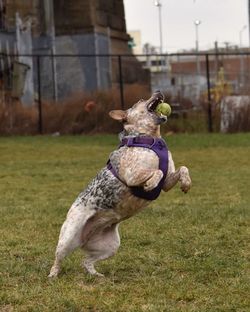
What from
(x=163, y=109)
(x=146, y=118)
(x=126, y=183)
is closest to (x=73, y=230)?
(x=126, y=183)

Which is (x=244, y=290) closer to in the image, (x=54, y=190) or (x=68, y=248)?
(x=68, y=248)

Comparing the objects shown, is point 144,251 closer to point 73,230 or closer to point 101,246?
point 101,246

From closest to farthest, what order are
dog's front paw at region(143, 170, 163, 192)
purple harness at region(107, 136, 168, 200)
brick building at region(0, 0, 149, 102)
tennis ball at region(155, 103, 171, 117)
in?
dog's front paw at region(143, 170, 163, 192), purple harness at region(107, 136, 168, 200), tennis ball at region(155, 103, 171, 117), brick building at region(0, 0, 149, 102)

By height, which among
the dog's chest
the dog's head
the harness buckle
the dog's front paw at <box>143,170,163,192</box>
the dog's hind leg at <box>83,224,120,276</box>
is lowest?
the dog's hind leg at <box>83,224,120,276</box>

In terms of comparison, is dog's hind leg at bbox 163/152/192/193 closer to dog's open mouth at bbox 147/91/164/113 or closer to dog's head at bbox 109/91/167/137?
dog's head at bbox 109/91/167/137

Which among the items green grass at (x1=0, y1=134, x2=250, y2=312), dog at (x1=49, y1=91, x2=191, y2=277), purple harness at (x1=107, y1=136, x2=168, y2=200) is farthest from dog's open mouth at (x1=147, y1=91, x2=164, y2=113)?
green grass at (x1=0, y1=134, x2=250, y2=312)

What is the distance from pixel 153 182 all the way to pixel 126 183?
0.64ft

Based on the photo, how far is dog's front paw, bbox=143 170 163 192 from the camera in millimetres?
4965

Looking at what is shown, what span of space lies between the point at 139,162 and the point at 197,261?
1329 millimetres

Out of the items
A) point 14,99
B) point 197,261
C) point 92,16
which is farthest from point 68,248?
point 92,16

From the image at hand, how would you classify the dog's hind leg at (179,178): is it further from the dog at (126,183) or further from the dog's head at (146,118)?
the dog's head at (146,118)

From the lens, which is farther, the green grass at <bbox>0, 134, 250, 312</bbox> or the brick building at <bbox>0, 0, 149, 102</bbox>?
the brick building at <bbox>0, 0, 149, 102</bbox>

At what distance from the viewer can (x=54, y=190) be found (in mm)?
11797

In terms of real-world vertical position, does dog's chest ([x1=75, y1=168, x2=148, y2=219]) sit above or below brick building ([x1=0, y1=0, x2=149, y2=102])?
below
